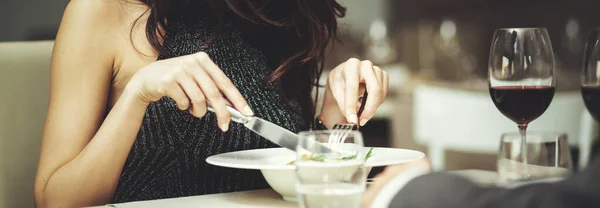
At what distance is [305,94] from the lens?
1.85m

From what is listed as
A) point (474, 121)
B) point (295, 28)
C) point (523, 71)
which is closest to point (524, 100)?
point (523, 71)

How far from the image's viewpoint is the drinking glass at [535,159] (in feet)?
2.97

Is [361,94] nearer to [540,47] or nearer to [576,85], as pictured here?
[540,47]

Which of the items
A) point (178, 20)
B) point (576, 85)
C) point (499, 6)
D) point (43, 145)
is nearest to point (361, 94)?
point (178, 20)

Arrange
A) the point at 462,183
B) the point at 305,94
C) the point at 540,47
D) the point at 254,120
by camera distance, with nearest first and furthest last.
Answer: the point at 462,183, the point at 254,120, the point at 540,47, the point at 305,94

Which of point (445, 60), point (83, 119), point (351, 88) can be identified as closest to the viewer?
point (351, 88)

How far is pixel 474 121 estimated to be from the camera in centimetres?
276

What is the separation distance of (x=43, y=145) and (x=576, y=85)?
3219 millimetres

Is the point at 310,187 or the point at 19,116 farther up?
the point at 310,187

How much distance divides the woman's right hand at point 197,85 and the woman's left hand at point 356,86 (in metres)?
0.23

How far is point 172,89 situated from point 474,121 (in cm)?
186

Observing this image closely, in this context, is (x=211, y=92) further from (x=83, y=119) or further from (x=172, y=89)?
(x=83, y=119)

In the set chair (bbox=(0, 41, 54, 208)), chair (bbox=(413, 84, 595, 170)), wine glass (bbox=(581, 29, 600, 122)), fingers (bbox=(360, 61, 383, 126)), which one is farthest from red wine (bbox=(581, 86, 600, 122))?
Answer: chair (bbox=(413, 84, 595, 170))

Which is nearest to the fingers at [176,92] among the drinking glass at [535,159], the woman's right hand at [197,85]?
the woman's right hand at [197,85]
